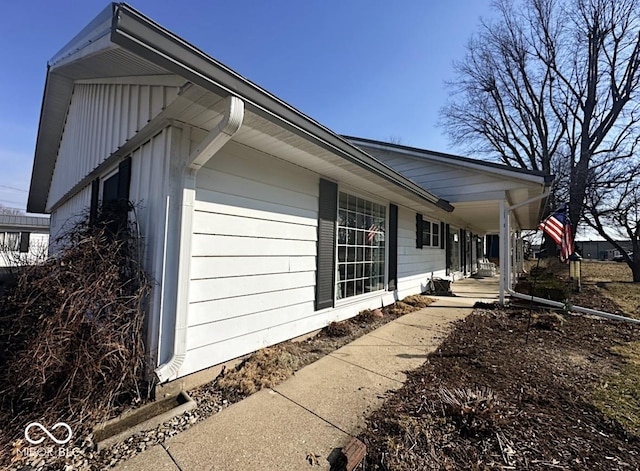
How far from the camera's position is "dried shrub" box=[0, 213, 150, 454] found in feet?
6.57

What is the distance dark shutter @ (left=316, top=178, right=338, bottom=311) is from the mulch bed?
1.68 metres

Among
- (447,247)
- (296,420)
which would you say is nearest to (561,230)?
(447,247)

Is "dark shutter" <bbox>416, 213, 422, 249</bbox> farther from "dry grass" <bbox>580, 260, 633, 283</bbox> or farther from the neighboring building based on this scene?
the neighboring building

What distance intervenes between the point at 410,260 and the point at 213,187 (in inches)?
229

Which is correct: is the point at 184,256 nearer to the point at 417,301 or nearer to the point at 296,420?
the point at 296,420

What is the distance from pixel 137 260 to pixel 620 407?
4468 mm

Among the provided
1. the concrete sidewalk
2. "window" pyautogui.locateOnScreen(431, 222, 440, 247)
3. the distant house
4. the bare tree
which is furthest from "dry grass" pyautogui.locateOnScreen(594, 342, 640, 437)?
the distant house

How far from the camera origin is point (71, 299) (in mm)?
2117

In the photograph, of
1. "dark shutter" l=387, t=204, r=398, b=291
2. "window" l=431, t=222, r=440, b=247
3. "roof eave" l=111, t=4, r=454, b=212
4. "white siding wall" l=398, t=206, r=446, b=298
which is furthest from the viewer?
"window" l=431, t=222, r=440, b=247

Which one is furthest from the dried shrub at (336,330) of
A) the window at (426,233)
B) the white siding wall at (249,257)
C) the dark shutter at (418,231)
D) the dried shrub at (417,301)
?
the window at (426,233)

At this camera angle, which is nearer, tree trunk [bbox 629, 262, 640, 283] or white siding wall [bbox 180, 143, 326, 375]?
white siding wall [bbox 180, 143, 326, 375]

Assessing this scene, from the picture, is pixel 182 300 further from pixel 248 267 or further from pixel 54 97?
pixel 54 97

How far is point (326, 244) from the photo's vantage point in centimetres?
442

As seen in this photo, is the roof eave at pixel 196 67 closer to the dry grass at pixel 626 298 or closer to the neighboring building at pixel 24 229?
the dry grass at pixel 626 298
